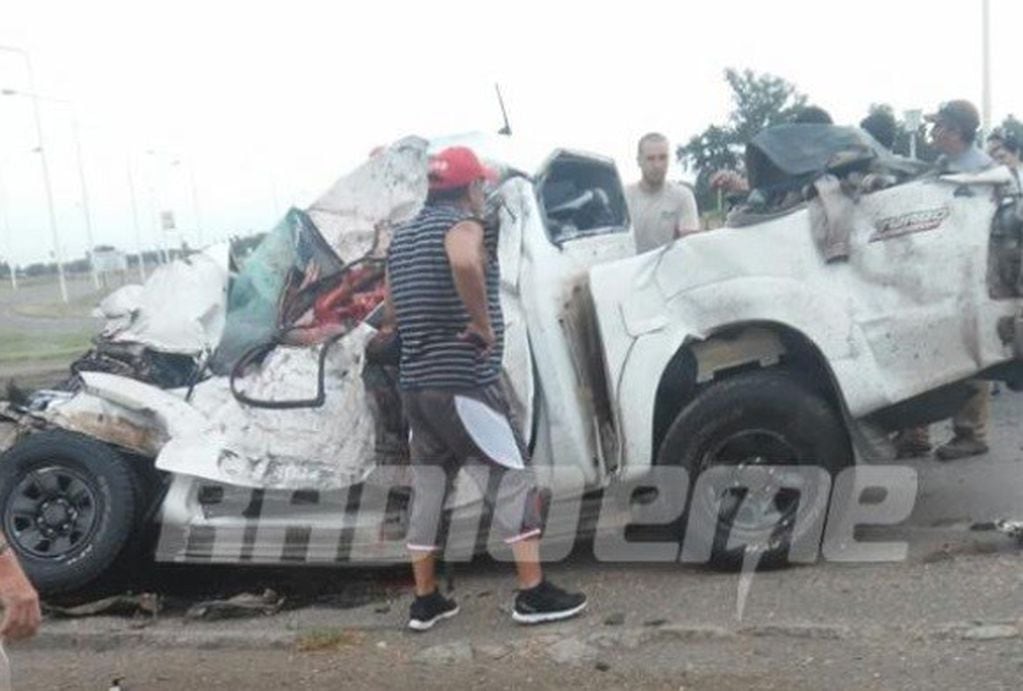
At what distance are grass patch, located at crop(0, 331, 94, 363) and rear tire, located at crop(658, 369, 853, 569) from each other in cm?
1552

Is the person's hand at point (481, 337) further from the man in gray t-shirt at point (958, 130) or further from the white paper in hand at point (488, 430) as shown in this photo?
the man in gray t-shirt at point (958, 130)

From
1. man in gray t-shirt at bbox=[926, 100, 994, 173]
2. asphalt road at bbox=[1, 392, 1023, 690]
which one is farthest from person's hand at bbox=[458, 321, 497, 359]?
man in gray t-shirt at bbox=[926, 100, 994, 173]

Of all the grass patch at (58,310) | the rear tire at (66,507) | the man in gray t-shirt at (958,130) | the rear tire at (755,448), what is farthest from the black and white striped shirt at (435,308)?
the grass patch at (58,310)

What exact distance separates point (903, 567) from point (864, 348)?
2.97ft

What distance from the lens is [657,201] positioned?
23.4 feet

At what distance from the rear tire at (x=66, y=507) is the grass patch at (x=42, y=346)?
14242 mm

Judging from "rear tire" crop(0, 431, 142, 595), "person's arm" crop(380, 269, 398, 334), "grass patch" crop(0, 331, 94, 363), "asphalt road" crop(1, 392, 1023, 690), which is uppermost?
"person's arm" crop(380, 269, 398, 334)

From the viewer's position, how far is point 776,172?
230 inches

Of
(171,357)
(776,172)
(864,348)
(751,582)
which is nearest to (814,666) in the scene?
(751,582)

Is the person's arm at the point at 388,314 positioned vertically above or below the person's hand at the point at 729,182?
below

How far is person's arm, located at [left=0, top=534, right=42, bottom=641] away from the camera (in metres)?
2.91

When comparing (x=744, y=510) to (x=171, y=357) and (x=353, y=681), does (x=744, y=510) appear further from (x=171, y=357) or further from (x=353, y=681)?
(x=171, y=357)

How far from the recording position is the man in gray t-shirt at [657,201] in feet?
23.0

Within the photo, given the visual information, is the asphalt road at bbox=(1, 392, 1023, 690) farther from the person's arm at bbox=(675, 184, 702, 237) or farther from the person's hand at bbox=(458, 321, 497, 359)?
the person's arm at bbox=(675, 184, 702, 237)
